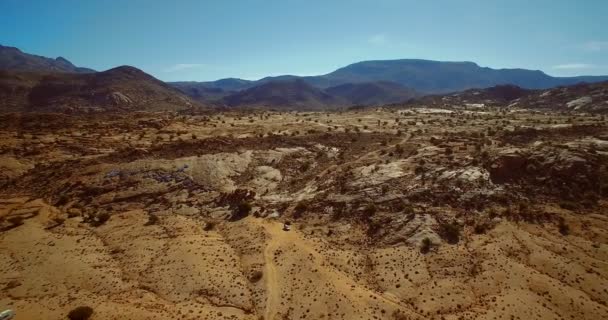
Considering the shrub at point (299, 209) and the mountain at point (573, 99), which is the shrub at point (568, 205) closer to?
the shrub at point (299, 209)

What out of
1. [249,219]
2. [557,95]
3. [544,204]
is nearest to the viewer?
[544,204]

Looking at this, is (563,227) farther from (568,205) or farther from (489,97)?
(489,97)

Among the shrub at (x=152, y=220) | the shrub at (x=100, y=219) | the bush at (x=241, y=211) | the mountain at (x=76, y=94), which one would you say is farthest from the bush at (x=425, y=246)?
the mountain at (x=76, y=94)

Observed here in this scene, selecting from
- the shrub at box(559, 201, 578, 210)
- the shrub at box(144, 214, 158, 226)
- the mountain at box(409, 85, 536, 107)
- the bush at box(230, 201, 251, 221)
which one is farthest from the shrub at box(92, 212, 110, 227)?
the mountain at box(409, 85, 536, 107)

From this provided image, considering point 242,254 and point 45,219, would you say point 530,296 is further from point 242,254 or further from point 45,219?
point 45,219

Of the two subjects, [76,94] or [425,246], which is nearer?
[425,246]

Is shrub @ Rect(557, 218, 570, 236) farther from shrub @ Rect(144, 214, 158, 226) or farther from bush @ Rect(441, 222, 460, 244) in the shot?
shrub @ Rect(144, 214, 158, 226)

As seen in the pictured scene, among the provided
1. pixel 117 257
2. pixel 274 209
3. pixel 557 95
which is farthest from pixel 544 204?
pixel 557 95

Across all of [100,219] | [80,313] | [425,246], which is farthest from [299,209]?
[80,313]
